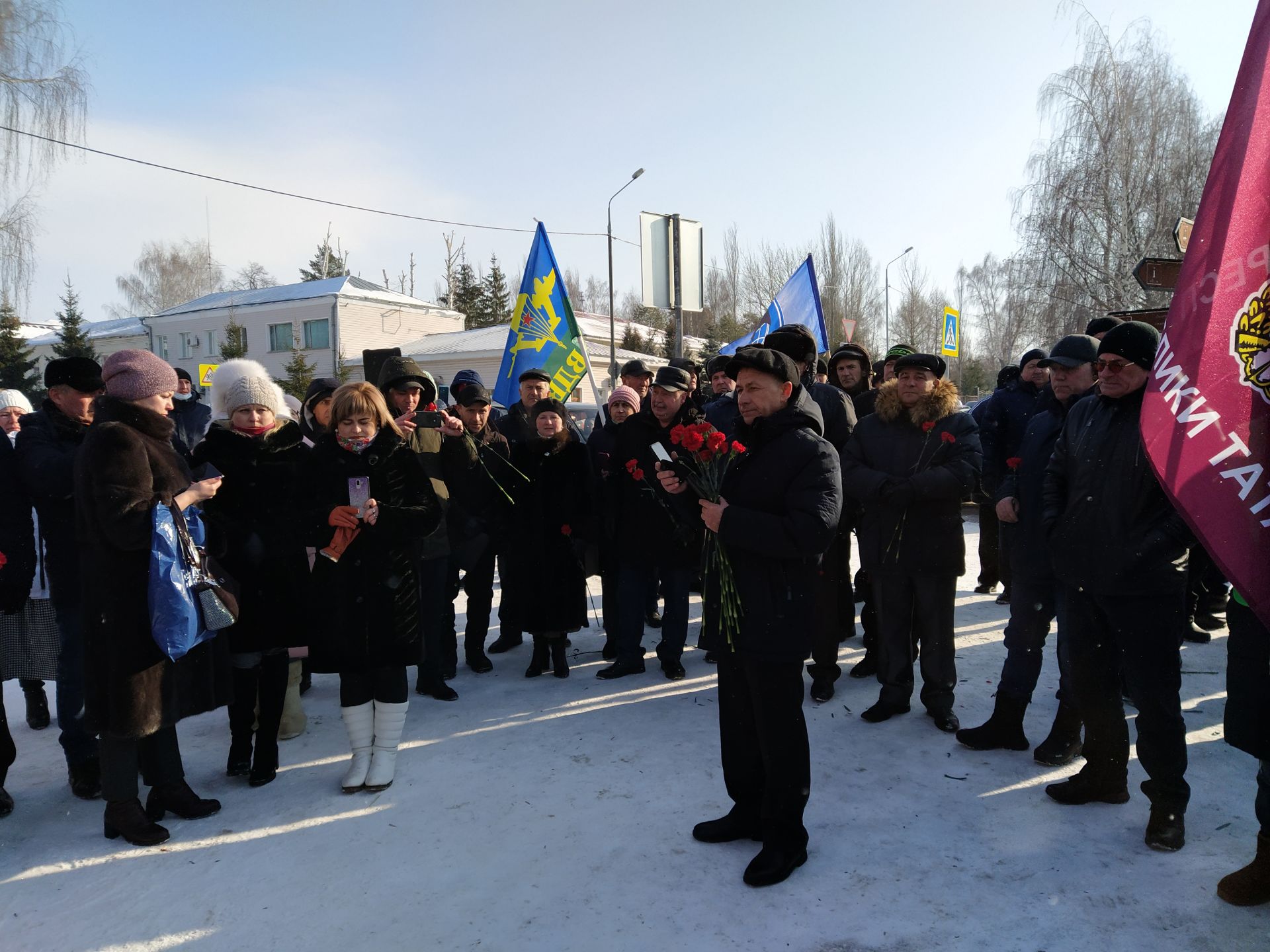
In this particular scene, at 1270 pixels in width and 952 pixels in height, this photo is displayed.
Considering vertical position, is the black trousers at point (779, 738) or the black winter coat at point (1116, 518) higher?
the black winter coat at point (1116, 518)

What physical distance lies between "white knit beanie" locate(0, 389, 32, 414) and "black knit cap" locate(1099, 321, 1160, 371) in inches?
254

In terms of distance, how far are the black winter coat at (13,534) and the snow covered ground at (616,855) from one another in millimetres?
1044

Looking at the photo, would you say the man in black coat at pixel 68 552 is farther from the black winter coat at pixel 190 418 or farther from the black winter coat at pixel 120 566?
the black winter coat at pixel 190 418

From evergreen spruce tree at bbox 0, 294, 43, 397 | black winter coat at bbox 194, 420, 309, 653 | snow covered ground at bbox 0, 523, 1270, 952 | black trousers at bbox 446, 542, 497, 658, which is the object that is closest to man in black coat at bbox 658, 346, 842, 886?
snow covered ground at bbox 0, 523, 1270, 952

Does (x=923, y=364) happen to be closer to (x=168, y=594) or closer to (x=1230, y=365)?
(x=1230, y=365)

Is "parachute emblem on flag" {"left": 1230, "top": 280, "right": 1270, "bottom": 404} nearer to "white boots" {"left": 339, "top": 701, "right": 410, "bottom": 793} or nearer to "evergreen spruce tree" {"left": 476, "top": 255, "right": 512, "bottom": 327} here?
"white boots" {"left": 339, "top": 701, "right": 410, "bottom": 793}

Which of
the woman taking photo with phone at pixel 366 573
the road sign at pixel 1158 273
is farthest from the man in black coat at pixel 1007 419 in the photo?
the woman taking photo with phone at pixel 366 573

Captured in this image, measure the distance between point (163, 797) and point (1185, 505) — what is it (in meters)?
4.12

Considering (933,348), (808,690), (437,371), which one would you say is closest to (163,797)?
(808,690)

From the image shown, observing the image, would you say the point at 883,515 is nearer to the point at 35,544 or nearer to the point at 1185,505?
the point at 1185,505

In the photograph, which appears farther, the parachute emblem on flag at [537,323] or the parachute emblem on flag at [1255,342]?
the parachute emblem on flag at [537,323]

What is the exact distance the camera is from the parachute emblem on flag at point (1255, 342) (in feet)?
6.19

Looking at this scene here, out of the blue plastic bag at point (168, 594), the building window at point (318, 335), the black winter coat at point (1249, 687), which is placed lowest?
the black winter coat at point (1249, 687)

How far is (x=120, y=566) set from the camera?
337cm
